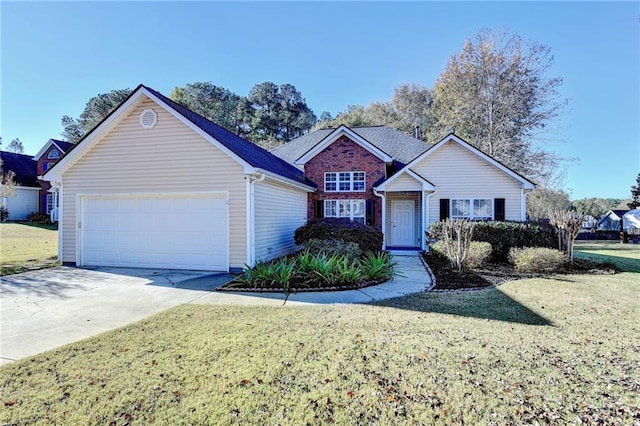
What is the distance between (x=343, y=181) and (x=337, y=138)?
2123 millimetres

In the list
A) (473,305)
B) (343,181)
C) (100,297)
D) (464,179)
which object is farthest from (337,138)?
(100,297)

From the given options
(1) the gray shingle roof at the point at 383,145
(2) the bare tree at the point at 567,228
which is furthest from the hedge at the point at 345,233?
(2) the bare tree at the point at 567,228

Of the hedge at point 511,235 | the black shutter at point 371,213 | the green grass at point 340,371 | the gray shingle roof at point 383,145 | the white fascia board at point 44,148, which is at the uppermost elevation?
the white fascia board at point 44,148

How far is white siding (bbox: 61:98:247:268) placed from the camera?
9859 mm

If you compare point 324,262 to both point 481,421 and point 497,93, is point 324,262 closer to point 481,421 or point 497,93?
point 481,421

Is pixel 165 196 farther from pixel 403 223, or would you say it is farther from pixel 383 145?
pixel 383 145

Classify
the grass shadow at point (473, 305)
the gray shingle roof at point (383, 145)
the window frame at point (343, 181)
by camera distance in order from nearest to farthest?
1. the grass shadow at point (473, 305)
2. the window frame at point (343, 181)
3. the gray shingle roof at point (383, 145)

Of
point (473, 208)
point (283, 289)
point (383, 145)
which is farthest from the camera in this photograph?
point (383, 145)

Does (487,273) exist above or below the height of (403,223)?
below

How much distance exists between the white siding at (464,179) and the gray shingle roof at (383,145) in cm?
196

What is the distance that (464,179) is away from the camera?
587 inches

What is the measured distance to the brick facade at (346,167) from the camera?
15508mm

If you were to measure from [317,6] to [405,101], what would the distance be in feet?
80.0

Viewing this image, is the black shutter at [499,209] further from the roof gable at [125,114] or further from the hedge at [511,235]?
the roof gable at [125,114]
